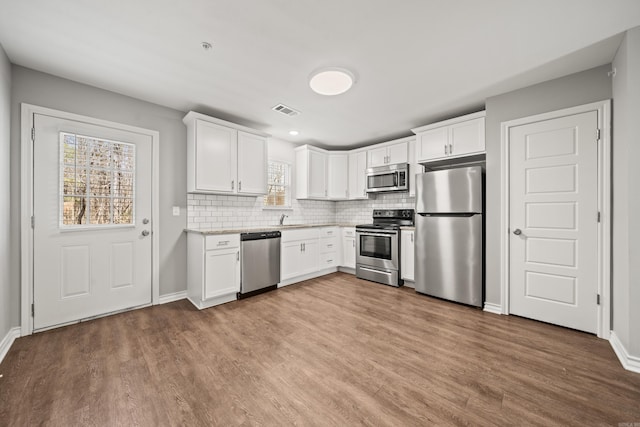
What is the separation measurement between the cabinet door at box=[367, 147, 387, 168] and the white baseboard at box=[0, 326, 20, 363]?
192 inches

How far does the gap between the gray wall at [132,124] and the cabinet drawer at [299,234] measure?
1.43 m

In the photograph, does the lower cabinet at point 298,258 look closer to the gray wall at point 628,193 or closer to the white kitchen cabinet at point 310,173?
the white kitchen cabinet at point 310,173

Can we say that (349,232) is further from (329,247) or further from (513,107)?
(513,107)

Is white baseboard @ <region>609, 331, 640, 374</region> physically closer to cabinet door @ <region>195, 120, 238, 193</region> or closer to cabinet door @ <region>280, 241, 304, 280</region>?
cabinet door @ <region>280, 241, 304, 280</region>

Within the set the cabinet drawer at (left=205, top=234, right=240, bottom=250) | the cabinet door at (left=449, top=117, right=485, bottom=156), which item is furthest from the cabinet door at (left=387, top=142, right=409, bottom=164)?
the cabinet drawer at (left=205, top=234, right=240, bottom=250)

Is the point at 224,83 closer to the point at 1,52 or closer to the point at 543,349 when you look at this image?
the point at 1,52

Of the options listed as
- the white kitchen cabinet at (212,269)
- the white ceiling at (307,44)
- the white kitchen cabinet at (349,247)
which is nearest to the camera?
the white ceiling at (307,44)

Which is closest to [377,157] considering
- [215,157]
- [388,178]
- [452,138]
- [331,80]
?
[388,178]

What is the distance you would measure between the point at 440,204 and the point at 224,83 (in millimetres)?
3035

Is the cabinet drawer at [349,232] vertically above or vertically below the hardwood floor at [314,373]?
above

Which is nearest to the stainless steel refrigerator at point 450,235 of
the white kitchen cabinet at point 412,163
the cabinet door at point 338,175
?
the white kitchen cabinet at point 412,163

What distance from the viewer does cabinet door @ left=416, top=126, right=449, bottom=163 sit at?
3467mm

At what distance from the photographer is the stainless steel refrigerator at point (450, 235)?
9.98 feet

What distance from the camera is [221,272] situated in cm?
315
